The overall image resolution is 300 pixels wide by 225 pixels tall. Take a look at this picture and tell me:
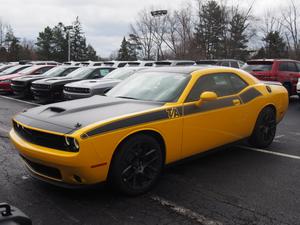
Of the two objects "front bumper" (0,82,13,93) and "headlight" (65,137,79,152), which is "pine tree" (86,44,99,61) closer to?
"front bumper" (0,82,13,93)

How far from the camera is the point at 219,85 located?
5.58 meters

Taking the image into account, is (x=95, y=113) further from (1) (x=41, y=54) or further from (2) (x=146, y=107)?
(1) (x=41, y=54)

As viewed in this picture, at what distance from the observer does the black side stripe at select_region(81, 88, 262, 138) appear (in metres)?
3.97

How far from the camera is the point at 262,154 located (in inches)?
242

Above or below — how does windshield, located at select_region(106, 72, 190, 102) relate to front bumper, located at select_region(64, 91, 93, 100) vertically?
above

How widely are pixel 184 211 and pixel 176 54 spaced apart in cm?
4913

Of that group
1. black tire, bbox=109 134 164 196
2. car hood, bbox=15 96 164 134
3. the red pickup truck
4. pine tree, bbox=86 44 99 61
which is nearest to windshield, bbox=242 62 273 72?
the red pickup truck

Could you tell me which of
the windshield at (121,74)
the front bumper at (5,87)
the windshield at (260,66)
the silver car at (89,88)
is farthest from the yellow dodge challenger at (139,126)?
the front bumper at (5,87)

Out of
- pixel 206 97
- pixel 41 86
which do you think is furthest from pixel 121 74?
pixel 206 97

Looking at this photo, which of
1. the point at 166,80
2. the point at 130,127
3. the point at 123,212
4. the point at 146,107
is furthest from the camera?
the point at 166,80

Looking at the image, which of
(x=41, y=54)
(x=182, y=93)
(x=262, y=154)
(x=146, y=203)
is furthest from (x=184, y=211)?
(x=41, y=54)

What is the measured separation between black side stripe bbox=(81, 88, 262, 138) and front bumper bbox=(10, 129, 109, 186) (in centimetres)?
25

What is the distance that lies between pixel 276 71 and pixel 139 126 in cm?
1046

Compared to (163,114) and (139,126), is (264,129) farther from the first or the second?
(139,126)
